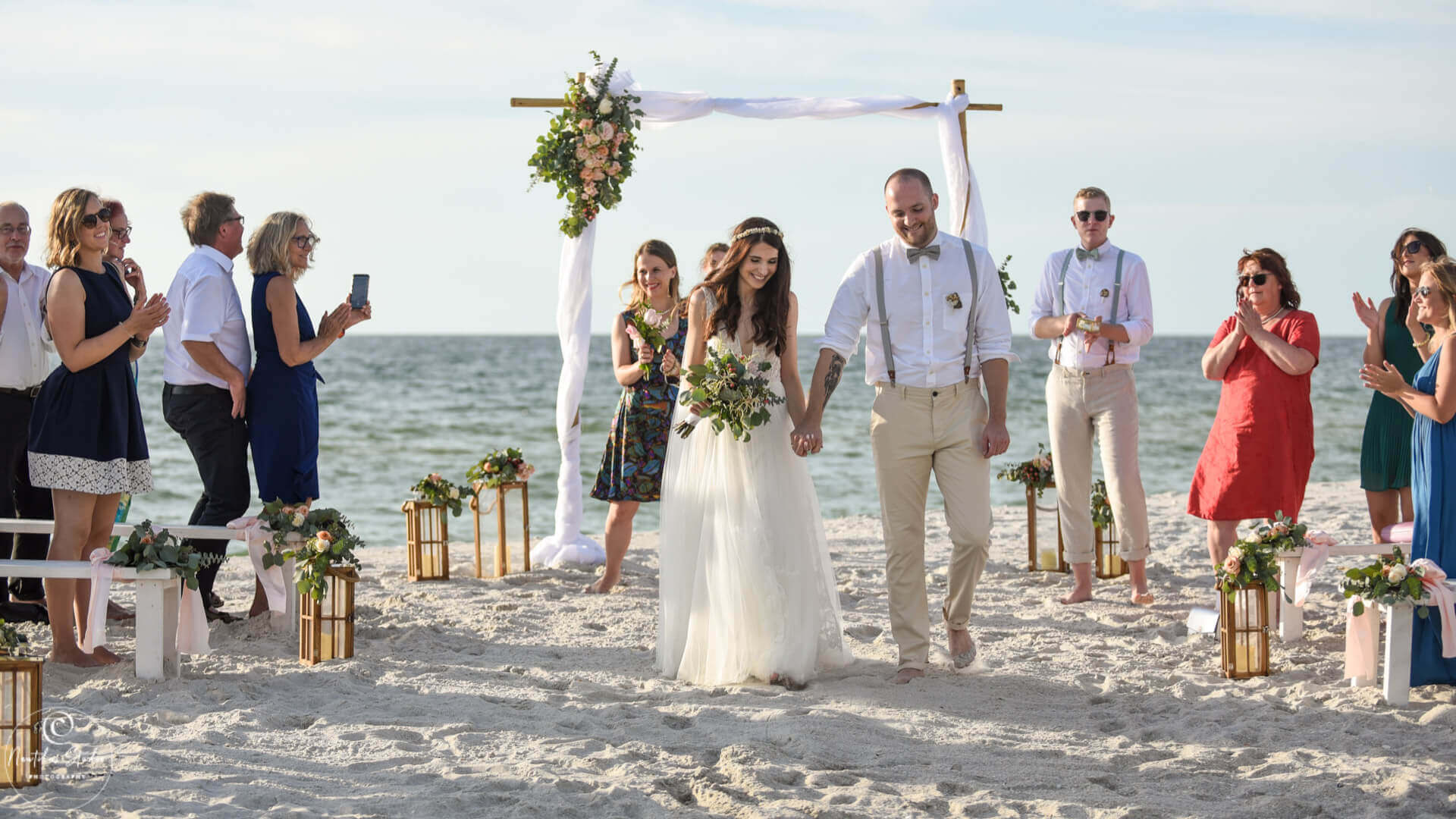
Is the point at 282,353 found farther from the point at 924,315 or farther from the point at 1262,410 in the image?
the point at 1262,410

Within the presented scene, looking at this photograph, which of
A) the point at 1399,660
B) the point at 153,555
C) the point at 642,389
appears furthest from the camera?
the point at 642,389

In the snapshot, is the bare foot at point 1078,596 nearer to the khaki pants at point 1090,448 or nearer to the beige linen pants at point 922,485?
the khaki pants at point 1090,448

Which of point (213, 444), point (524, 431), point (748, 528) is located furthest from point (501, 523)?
point (524, 431)

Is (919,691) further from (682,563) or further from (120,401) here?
(120,401)

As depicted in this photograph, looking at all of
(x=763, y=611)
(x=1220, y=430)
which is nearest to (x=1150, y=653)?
(x=1220, y=430)

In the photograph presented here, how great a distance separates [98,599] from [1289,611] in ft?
16.2

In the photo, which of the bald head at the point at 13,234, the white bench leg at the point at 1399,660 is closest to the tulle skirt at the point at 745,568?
the white bench leg at the point at 1399,660

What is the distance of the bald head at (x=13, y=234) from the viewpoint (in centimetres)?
555

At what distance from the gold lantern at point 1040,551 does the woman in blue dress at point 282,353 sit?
423cm

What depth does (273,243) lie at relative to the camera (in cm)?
559

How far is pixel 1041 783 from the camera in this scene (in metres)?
3.70

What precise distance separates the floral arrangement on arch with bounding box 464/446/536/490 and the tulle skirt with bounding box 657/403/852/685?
104 inches

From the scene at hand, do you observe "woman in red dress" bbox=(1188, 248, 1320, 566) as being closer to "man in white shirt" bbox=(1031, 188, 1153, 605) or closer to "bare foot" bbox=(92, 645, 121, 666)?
"man in white shirt" bbox=(1031, 188, 1153, 605)

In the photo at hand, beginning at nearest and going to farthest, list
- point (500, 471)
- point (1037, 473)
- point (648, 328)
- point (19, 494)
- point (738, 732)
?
point (738, 732) < point (19, 494) < point (648, 328) < point (500, 471) < point (1037, 473)
